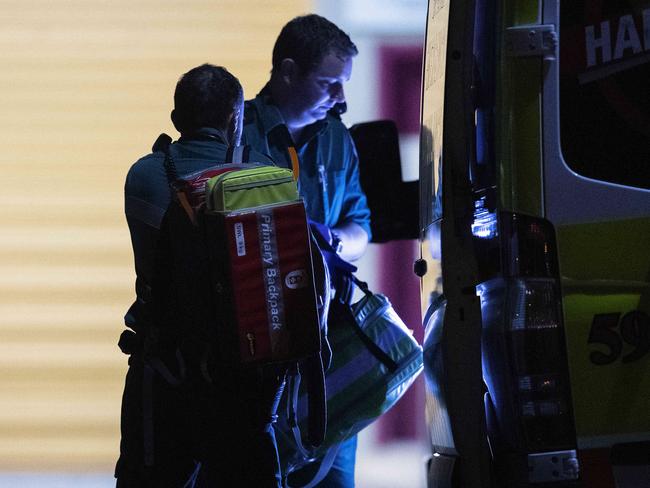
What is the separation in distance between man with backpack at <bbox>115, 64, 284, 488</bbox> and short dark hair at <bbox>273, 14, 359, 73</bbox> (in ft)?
3.34

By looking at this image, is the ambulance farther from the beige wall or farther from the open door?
the beige wall

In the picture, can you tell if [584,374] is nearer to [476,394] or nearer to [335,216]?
[476,394]

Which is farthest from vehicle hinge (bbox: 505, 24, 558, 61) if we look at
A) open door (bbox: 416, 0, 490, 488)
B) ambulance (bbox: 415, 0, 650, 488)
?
open door (bbox: 416, 0, 490, 488)

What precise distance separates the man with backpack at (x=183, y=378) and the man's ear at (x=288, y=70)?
3.34 feet

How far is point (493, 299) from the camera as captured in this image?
3.32 metres

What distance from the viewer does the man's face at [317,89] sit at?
16.5 feet

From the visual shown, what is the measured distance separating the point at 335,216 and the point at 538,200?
219 centimetres

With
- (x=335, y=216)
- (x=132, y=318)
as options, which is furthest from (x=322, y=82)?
(x=132, y=318)

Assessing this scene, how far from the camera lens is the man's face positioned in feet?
16.5

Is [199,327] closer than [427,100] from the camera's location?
Yes

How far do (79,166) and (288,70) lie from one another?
8.49 ft

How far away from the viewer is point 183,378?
372 centimetres

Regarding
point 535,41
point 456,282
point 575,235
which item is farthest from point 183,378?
point 535,41

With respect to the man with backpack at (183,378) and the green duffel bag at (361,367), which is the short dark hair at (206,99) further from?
the green duffel bag at (361,367)
